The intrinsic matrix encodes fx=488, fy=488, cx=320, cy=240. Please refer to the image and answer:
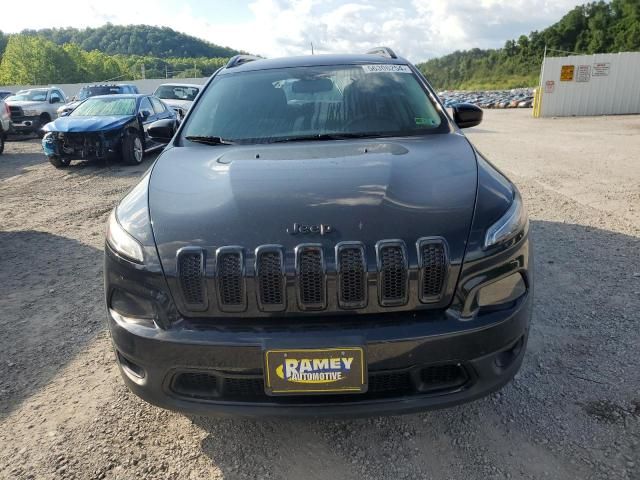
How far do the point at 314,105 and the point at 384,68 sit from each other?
2.22 feet

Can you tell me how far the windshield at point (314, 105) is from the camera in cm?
294

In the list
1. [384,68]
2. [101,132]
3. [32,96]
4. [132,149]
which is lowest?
[132,149]

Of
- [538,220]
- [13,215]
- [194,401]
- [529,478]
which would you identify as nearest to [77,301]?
[194,401]

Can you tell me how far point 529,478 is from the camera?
1996 mm

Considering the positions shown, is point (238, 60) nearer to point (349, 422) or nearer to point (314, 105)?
point (314, 105)

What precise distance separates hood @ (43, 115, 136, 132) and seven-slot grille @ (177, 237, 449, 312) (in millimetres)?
8743

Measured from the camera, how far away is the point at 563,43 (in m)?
65.8

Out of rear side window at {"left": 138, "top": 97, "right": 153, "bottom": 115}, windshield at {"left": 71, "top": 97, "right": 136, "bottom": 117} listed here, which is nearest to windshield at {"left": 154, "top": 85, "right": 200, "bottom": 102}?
rear side window at {"left": 138, "top": 97, "right": 153, "bottom": 115}

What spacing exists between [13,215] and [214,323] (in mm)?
5980

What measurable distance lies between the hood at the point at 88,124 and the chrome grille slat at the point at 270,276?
880 cm

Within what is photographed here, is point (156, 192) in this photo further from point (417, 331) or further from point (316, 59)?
point (316, 59)

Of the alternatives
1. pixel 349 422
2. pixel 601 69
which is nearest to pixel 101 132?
pixel 349 422

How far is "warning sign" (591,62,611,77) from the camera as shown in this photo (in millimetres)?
20047

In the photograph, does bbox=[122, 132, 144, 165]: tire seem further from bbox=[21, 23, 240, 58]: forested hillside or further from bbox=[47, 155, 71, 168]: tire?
bbox=[21, 23, 240, 58]: forested hillside
